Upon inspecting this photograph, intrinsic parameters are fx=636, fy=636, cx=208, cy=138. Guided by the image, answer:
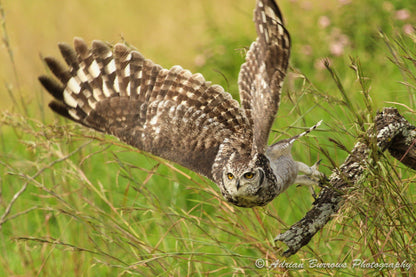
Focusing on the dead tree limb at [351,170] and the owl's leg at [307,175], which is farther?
the owl's leg at [307,175]

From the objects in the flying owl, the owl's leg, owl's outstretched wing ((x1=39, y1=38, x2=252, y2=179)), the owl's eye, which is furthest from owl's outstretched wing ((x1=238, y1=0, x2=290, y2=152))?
owl's outstretched wing ((x1=39, y1=38, x2=252, y2=179))

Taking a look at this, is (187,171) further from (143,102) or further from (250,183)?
(250,183)

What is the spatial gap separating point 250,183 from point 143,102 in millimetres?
1183

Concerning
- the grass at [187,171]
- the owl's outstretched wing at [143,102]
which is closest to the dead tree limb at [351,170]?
the grass at [187,171]

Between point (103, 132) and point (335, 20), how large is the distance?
151 inches

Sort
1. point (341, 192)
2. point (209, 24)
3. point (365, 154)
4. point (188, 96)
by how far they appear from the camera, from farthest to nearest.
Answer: point (209, 24)
point (188, 96)
point (365, 154)
point (341, 192)

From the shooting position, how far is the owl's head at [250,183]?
2.73 meters

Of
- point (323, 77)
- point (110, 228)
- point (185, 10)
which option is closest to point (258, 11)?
point (110, 228)

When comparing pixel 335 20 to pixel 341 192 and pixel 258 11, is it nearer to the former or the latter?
pixel 258 11

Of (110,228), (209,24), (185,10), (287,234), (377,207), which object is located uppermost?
(185,10)

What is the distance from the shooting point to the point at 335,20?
6664 mm

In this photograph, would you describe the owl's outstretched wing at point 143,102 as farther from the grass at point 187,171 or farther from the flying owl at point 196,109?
the grass at point 187,171

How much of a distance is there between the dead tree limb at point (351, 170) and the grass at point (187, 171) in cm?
6

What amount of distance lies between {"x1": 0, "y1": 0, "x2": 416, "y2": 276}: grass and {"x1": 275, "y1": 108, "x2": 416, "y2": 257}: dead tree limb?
63 mm
